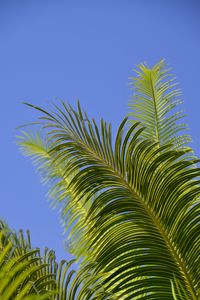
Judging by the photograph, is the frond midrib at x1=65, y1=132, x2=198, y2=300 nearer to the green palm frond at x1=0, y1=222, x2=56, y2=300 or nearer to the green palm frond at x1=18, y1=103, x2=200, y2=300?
the green palm frond at x1=18, y1=103, x2=200, y2=300

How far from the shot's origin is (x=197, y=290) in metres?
3.23

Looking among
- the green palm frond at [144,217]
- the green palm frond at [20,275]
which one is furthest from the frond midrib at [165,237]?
the green palm frond at [20,275]

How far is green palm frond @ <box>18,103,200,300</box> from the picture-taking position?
318 centimetres

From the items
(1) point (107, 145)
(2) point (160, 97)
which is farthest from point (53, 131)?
(2) point (160, 97)

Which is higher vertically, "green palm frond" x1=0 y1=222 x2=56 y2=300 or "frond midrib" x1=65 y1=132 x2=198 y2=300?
"frond midrib" x1=65 y1=132 x2=198 y2=300

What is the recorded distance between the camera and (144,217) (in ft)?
10.8

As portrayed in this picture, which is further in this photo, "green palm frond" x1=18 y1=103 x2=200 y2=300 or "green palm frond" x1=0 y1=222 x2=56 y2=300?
"green palm frond" x1=18 y1=103 x2=200 y2=300

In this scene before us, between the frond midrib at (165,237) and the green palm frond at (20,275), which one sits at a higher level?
the frond midrib at (165,237)

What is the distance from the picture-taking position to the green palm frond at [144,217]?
3.18 meters

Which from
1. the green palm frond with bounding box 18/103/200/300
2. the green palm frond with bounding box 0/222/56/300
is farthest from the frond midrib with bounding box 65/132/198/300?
the green palm frond with bounding box 0/222/56/300

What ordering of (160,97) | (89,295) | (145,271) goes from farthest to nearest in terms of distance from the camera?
(160,97), (145,271), (89,295)

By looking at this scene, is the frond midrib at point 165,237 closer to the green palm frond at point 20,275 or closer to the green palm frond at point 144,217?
the green palm frond at point 144,217

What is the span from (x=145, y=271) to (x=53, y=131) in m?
1.03

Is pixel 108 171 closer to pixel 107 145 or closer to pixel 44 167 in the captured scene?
pixel 107 145
